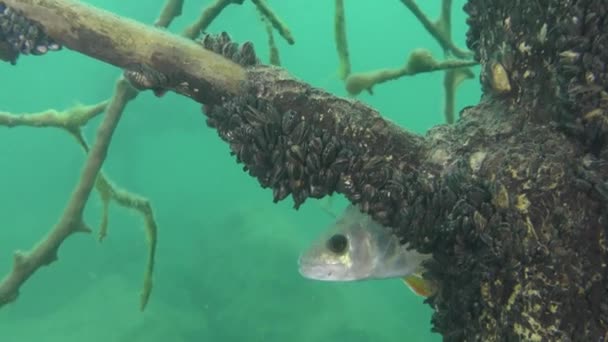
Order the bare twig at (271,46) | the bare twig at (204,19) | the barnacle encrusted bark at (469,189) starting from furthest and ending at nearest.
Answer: the bare twig at (271,46) → the bare twig at (204,19) → the barnacle encrusted bark at (469,189)

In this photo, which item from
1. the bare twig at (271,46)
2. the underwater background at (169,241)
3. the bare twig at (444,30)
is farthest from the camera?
the underwater background at (169,241)

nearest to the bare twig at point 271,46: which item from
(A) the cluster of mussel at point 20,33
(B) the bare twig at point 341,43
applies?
(B) the bare twig at point 341,43

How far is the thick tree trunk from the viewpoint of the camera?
207 centimetres

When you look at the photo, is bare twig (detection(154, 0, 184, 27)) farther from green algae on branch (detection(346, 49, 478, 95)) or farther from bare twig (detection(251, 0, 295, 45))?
green algae on branch (detection(346, 49, 478, 95))

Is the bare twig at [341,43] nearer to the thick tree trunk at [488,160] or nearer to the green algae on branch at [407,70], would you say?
the green algae on branch at [407,70]

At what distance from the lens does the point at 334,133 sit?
2604 millimetres

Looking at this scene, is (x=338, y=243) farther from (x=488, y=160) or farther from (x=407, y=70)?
(x=407, y=70)

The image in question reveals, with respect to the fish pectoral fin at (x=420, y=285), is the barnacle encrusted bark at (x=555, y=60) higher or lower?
higher

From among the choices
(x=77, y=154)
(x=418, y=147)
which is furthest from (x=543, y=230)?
(x=77, y=154)

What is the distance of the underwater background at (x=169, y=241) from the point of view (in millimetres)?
22516

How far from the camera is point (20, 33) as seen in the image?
2.76 m

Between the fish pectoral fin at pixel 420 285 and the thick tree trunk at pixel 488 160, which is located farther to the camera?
the fish pectoral fin at pixel 420 285

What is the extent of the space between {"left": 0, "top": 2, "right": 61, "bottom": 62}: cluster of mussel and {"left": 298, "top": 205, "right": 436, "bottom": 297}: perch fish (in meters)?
1.94

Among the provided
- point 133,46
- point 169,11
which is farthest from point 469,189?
point 169,11
